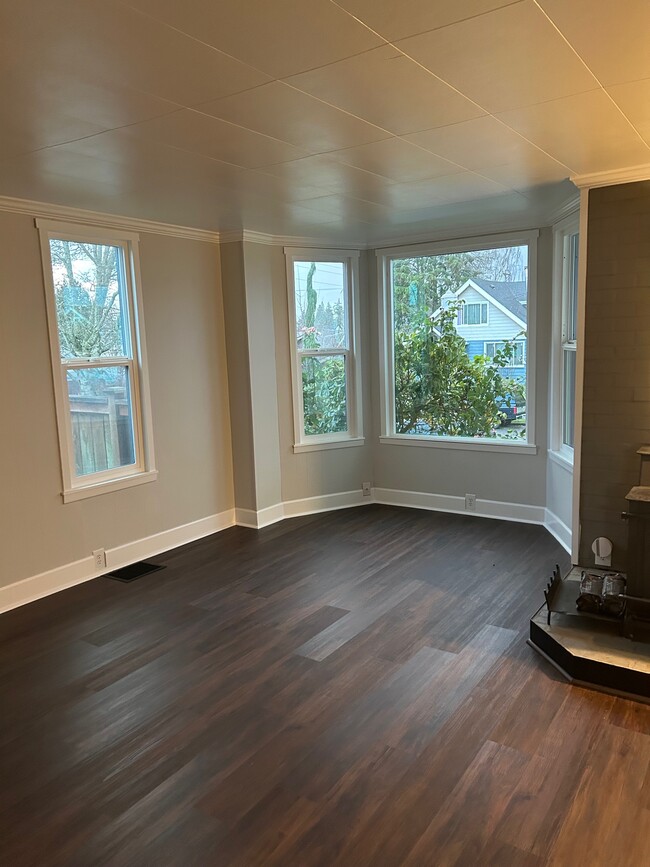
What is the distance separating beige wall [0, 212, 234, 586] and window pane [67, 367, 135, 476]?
21cm

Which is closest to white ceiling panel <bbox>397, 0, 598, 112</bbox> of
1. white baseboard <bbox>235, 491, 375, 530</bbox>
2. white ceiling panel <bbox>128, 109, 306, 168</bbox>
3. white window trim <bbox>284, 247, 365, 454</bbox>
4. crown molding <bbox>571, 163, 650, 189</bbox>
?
white ceiling panel <bbox>128, 109, 306, 168</bbox>

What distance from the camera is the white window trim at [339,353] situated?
5605 mm

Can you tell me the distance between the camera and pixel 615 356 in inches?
146

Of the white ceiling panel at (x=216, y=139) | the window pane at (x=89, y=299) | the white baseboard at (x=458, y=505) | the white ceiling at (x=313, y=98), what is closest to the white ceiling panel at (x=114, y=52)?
the white ceiling at (x=313, y=98)

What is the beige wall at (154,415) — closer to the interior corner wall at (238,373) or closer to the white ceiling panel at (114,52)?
the interior corner wall at (238,373)

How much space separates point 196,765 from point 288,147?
263cm

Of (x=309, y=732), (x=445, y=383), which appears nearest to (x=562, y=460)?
(x=445, y=383)

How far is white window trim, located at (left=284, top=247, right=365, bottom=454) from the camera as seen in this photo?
5605mm

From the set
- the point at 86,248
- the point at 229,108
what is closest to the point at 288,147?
the point at 229,108

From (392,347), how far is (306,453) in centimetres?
129

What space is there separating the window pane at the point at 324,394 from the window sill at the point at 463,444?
50 cm

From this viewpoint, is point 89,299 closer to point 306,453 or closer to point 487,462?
point 306,453

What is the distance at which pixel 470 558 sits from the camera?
14.9 ft

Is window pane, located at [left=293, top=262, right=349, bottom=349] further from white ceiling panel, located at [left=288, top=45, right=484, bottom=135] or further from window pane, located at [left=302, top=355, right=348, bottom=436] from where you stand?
white ceiling panel, located at [left=288, top=45, right=484, bottom=135]
